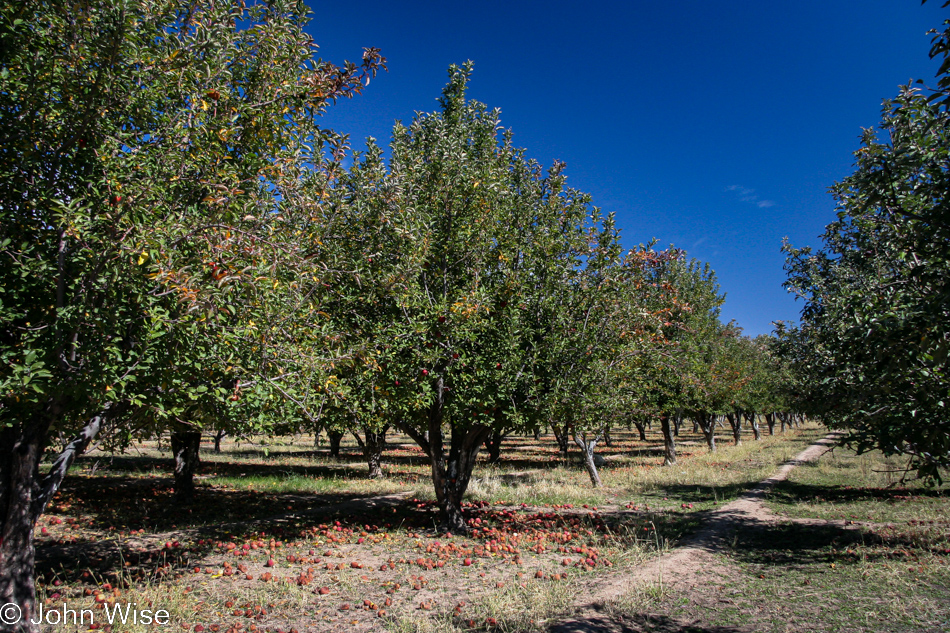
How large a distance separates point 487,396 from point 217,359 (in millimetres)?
5362

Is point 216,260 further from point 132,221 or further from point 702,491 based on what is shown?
point 702,491

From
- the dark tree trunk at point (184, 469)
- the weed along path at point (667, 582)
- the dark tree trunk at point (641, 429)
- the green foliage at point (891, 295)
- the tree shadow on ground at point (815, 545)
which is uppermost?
the green foliage at point (891, 295)

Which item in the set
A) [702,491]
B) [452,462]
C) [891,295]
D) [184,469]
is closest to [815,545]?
[891,295]

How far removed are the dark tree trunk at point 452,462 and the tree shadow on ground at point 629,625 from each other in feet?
17.4

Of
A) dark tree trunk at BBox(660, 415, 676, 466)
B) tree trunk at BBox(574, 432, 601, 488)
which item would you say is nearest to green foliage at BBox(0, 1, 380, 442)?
tree trunk at BBox(574, 432, 601, 488)

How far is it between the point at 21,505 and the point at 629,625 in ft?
25.8

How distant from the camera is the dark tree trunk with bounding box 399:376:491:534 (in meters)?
11.5

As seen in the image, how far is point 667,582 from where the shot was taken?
804cm

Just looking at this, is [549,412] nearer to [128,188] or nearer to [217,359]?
[217,359]

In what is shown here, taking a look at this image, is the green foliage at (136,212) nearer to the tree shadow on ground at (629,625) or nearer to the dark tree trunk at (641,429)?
the tree shadow on ground at (629,625)

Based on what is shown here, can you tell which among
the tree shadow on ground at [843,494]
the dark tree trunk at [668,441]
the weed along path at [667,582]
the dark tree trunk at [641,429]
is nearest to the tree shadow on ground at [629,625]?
the weed along path at [667,582]

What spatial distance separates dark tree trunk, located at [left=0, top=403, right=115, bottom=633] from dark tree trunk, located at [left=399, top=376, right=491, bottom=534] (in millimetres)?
6522

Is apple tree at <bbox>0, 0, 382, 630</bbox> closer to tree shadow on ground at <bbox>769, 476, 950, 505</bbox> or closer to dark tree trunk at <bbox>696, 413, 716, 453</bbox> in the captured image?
tree shadow on ground at <bbox>769, 476, 950, 505</bbox>

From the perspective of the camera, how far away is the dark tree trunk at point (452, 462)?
11.5m
